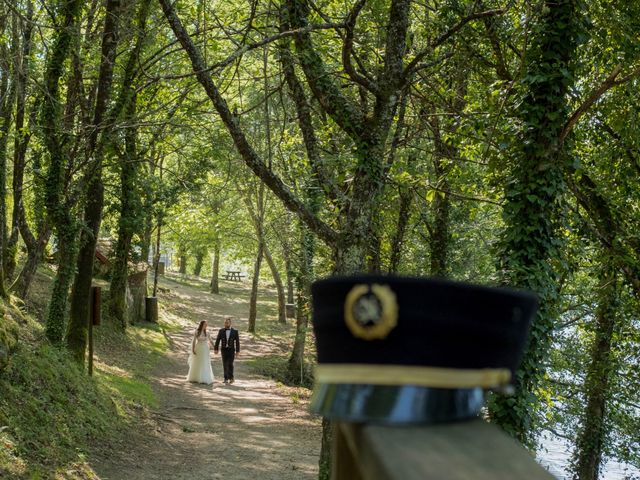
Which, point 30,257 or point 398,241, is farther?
point 398,241

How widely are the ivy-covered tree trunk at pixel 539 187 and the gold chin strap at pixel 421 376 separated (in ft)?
23.3

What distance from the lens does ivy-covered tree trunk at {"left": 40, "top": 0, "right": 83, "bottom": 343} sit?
1297cm

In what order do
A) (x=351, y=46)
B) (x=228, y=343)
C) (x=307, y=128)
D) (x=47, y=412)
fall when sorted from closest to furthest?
(x=351, y=46)
(x=307, y=128)
(x=47, y=412)
(x=228, y=343)

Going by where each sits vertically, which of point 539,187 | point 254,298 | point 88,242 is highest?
point 539,187

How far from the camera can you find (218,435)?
1510 centimetres

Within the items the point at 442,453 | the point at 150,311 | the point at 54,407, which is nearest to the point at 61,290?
the point at 54,407

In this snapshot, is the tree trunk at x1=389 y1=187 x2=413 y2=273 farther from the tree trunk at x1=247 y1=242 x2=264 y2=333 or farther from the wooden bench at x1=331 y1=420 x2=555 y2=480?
the wooden bench at x1=331 y1=420 x2=555 y2=480

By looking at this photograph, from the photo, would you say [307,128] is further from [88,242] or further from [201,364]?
[201,364]

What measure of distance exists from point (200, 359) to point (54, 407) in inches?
352

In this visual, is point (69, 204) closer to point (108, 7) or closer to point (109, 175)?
point (108, 7)

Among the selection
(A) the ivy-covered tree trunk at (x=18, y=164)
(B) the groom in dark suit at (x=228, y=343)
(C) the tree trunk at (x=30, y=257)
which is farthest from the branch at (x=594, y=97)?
(B) the groom in dark suit at (x=228, y=343)

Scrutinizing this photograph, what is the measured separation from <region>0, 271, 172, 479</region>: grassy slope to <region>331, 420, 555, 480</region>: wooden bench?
845 centimetres

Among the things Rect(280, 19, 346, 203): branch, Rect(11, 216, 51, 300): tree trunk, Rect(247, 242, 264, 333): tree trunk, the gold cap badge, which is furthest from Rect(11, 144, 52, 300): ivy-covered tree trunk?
the gold cap badge

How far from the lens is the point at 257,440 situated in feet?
50.0
